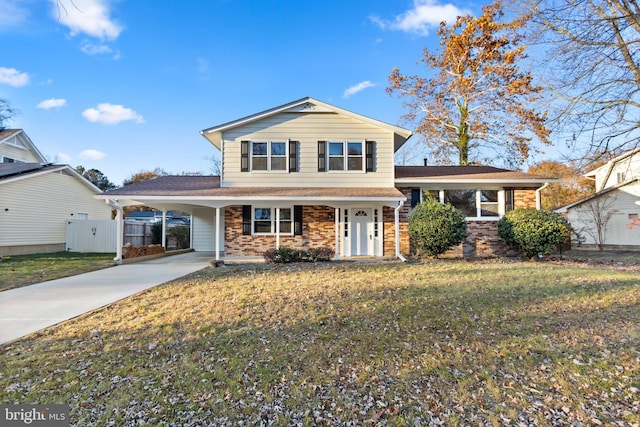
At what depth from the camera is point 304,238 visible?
1366cm

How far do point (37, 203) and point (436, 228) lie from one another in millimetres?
17921

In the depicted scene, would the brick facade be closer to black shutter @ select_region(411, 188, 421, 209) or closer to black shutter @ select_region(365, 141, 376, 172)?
black shutter @ select_region(411, 188, 421, 209)

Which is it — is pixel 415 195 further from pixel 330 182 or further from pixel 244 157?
pixel 244 157

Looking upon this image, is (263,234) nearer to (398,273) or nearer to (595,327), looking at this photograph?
(398,273)

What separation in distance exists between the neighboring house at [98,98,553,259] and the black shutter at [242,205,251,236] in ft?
0.13

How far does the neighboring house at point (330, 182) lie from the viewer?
13.3 m

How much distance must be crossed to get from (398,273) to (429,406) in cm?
591

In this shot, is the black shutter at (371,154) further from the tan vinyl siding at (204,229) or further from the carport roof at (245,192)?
the tan vinyl siding at (204,229)

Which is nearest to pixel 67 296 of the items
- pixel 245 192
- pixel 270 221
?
pixel 245 192

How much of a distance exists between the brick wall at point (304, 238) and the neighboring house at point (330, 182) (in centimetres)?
4

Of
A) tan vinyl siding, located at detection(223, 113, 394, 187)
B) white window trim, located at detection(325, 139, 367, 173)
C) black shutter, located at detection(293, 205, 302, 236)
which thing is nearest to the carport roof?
tan vinyl siding, located at detection(223, 113, 394, 187)

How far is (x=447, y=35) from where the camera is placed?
21594 mm

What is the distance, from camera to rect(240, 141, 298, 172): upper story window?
13336 millimetres

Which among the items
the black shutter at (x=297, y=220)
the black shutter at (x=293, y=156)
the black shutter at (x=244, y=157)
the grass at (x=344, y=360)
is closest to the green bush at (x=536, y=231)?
the grass at (x=344, y=360)
